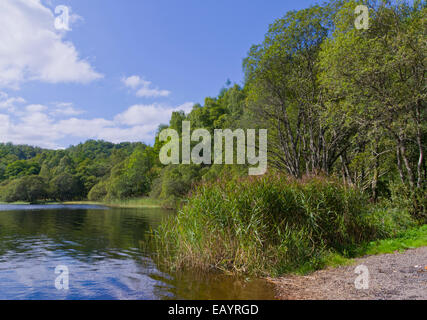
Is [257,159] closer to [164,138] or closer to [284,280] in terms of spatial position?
[284,280]

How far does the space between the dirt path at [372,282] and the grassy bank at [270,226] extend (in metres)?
0.66

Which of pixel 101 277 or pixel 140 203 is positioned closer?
pixel 101 277

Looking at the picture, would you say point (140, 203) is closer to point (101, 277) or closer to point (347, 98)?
point (347, 98)

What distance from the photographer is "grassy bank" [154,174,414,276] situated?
8480mm

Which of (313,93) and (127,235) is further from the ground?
(313,93)

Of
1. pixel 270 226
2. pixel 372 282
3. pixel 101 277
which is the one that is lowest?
pixel 101 277

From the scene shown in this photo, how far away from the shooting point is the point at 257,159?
30.2 metres

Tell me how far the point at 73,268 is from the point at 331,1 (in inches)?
916

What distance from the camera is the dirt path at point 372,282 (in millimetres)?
5973

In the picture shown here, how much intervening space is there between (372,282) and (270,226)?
10.3ft

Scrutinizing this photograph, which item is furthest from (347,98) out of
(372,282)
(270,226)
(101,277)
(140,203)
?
(140,203)

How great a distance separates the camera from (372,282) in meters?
6.68

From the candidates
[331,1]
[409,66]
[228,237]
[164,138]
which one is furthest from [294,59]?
[164,138]
